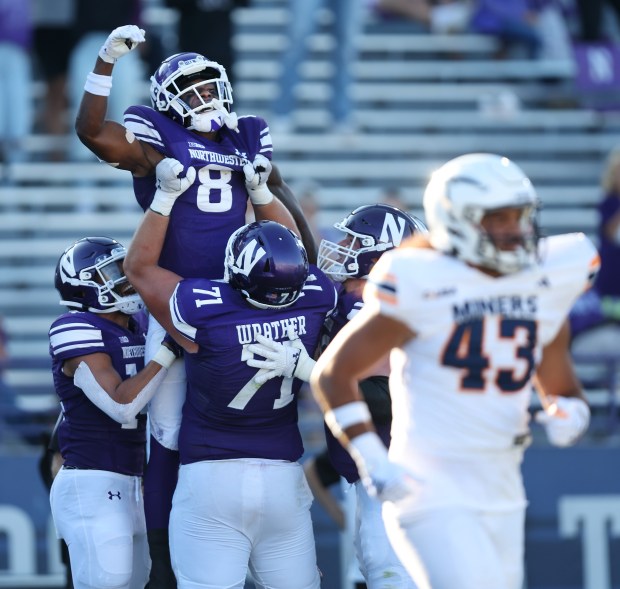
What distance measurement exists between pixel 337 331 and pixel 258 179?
1.99ft

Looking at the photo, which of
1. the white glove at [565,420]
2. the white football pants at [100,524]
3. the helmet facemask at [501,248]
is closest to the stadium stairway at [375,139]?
the white football pants at [100,524]

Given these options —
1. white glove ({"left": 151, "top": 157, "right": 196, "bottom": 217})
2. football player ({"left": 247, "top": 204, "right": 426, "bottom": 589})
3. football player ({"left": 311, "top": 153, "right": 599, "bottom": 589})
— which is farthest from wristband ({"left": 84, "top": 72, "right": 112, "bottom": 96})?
football player ({"left": 311, "top": 153, "right": 599, "bottom": 589})

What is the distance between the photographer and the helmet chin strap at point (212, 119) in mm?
4941

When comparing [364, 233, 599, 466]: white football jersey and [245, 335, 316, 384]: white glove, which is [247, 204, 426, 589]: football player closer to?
[245, 335, 316, 384]: white glove

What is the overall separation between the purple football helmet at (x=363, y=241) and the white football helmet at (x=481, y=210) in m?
1.17

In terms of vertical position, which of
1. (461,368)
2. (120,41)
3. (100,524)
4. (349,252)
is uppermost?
(120,41)

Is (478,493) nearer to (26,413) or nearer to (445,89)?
(26,413)

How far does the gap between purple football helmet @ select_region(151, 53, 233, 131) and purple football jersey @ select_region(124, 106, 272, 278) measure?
5 cm

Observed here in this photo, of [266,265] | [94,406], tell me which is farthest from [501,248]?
[94,406]

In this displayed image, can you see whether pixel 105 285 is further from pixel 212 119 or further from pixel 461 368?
pixel 461 368

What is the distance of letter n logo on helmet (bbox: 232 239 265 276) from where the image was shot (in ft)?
15.2

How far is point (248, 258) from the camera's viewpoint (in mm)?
4641

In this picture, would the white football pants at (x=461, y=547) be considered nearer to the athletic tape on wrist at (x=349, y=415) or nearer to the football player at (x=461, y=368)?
the football player at (x=461, y=368)

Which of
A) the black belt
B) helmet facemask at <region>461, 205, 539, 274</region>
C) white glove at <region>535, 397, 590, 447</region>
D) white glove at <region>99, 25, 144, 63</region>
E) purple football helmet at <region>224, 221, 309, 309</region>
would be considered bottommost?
the black belt
